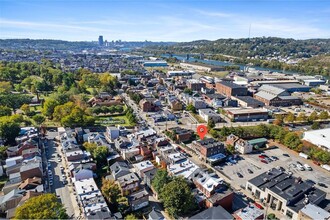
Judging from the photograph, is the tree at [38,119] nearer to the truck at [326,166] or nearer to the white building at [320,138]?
the truck at [326,166]

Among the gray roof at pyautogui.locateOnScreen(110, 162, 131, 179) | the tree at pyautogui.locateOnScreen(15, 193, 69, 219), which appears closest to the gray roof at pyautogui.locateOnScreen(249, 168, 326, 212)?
the gray roof at pyautogui.locateOnScreen(110, 162, 131, 179)

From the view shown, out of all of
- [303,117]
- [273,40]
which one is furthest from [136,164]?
[273,40]

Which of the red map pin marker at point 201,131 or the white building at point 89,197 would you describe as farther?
the red map pin marker at point 201,131

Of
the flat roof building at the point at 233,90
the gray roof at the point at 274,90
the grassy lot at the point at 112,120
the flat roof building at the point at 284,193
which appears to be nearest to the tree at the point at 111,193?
the flat roof building at the point at 284,193

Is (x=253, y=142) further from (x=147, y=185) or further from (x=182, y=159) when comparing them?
(x=147, y=185)

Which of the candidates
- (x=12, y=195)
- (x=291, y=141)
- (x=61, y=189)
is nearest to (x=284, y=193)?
(x=291, y=141)

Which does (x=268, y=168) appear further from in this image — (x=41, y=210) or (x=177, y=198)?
(x=41, y=210)

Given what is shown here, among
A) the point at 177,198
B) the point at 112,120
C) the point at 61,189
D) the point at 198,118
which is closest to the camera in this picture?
the point at 177,198
